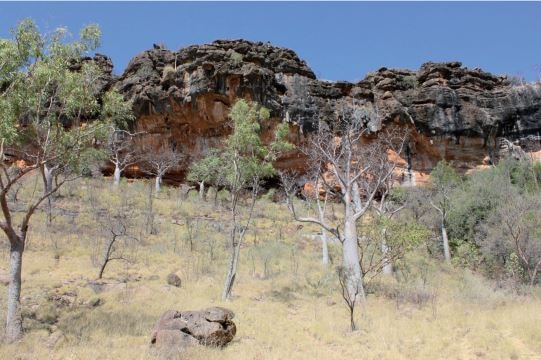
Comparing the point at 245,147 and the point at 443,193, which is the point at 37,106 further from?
the point at 443,193

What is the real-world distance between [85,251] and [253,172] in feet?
23.4

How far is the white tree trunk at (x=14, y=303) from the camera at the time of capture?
8258 millimetres

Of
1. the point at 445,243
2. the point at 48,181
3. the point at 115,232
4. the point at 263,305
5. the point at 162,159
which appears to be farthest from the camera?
the point at 162,159

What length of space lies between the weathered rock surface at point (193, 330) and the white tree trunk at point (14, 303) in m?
2.56

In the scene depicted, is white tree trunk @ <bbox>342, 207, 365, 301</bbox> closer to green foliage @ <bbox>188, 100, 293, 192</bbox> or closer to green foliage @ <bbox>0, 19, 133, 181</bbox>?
green foliage @ <bbox>188, 100, 293, 192</bbox>

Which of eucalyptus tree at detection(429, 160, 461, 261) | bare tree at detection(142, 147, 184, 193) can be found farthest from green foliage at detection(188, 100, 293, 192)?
bare tree at detection(142, 147, 184, 193)

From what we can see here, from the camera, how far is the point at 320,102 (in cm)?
3397

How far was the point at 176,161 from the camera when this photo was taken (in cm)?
3362

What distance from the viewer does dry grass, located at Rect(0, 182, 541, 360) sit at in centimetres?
813

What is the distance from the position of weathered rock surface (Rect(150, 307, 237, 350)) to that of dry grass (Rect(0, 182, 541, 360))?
0.28 m

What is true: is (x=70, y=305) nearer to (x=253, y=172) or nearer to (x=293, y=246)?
(x=253, y=172)

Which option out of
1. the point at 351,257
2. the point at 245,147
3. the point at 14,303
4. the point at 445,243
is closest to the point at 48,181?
the point at 14,303

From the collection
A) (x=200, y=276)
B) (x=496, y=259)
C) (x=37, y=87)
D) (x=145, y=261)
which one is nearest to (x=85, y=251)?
(x=145, y=261)

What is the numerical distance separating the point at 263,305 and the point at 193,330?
4.13 m
